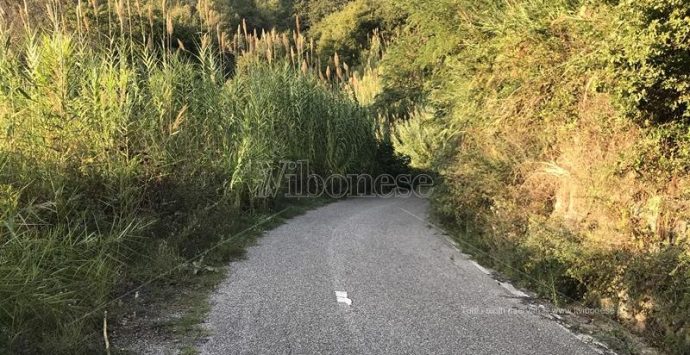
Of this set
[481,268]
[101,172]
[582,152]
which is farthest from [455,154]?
[101,172]

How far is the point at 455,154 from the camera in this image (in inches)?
418

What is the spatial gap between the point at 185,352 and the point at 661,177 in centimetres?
506

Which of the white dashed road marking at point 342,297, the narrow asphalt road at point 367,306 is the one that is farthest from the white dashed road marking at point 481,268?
the white dashed road marking at point 342,297

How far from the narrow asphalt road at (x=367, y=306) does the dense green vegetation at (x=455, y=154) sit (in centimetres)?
84

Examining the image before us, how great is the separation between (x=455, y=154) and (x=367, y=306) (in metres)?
5.66

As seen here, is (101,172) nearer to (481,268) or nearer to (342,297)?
(342,297)

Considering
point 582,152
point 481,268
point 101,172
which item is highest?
point 582,152

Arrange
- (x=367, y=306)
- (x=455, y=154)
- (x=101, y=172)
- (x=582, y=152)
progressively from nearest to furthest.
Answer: (x=367, y=306) < (x=101, y=172) < (x=582, y=152) < (x=455, y=154)

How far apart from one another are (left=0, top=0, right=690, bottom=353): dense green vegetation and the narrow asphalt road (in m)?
0.84

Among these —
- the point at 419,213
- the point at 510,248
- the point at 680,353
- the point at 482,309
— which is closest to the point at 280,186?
the point at 419,213

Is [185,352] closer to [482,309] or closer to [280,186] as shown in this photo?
[482,309]

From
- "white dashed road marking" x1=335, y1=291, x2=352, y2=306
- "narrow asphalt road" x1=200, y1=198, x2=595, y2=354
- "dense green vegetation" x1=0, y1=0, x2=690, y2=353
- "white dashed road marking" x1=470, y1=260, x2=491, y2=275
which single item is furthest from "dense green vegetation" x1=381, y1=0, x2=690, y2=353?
"white dashed road marking" x1=335, y1=291, x2=352, y2=306

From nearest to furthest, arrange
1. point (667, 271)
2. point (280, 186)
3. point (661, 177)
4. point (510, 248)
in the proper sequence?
1. point (667, 271)
2. point (661, 177)
3. point (510, 248)
4. point (280, 186)

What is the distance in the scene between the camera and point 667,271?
16.2ft
